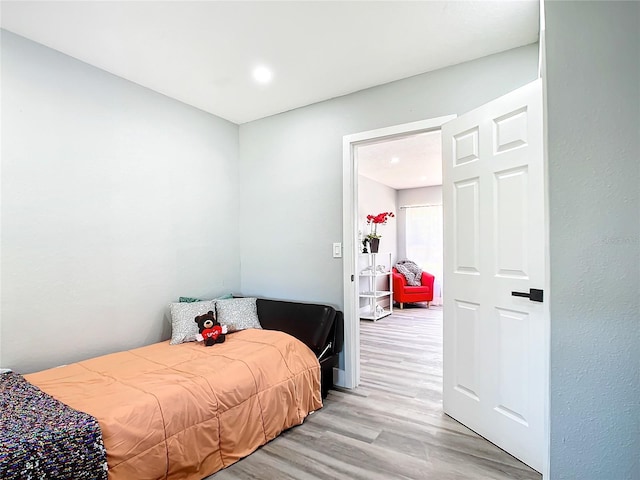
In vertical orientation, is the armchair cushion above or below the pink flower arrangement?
below

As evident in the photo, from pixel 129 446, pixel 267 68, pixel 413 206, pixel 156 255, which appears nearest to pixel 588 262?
pixel 129 446

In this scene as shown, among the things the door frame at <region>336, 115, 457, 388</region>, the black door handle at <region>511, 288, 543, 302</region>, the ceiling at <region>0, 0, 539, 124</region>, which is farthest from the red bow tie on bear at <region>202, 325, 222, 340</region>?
the black door handle at <region>511, 288, 543, 302</region>

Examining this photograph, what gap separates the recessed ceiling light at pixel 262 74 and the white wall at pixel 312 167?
59 cm

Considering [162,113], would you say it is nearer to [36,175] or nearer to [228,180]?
[228,180]

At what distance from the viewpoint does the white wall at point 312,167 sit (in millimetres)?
2402

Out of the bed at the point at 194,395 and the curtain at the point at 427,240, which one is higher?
the curtain at the point at 427,240

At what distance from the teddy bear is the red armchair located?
464 centimetres

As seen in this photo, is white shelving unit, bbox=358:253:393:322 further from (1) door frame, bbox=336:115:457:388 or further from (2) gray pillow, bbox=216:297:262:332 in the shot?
(2) gray pillow, bbox=216:297:262:332

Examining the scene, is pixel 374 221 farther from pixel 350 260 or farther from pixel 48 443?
pixel 48 443

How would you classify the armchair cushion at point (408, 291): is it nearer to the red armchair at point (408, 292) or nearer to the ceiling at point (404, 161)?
the red armchair at point (408, 292)

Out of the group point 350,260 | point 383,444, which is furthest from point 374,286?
point 383,444

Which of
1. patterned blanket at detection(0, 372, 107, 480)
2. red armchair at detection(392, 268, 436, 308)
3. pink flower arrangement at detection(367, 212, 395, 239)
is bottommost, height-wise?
red armchair at detection(392, 268, 436, 308)

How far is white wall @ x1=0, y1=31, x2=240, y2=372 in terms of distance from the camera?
201 centimetres

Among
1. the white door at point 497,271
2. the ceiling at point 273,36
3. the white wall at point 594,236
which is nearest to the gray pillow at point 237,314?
the white door at point 497,271
